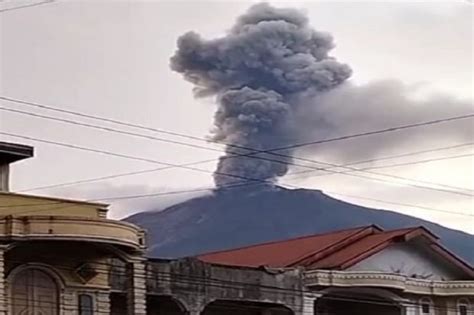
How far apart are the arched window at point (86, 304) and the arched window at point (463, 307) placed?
52.4ft

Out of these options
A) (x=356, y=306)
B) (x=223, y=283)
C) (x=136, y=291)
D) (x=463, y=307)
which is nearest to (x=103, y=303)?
(x=136, y=291)

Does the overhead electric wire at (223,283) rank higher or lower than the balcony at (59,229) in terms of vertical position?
lower

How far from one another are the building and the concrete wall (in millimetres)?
30

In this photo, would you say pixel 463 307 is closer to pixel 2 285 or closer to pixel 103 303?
pixel 103 303

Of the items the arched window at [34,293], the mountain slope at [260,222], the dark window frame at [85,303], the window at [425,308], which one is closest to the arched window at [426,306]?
the window at [425,308]

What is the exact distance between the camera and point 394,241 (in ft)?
168

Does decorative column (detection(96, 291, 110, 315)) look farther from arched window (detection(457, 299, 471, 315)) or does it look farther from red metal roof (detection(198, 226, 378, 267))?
arched window (detection(457, 299, 471, 315))

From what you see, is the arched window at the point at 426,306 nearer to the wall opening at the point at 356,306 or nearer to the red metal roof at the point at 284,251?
the wall opening at the point at 356,306

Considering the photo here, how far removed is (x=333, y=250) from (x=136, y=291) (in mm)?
10616

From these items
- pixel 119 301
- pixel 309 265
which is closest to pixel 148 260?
pixel 119 301

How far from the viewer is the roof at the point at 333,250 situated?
4966cm

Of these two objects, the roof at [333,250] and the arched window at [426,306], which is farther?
the arched window at [426,306]

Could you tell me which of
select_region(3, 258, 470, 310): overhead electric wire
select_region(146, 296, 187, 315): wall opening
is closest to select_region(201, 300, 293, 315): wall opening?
select_region(3, 258, 470, 310): overhead electric wire

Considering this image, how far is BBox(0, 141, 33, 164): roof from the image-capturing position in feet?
139
